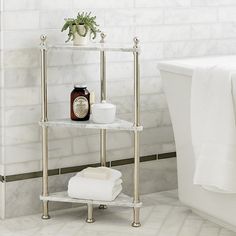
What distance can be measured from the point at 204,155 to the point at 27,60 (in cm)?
106

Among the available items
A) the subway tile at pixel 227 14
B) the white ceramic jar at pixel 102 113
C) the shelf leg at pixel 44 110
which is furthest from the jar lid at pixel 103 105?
the subway tile at pixel 227 14

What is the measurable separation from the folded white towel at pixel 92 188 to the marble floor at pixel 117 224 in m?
0.16

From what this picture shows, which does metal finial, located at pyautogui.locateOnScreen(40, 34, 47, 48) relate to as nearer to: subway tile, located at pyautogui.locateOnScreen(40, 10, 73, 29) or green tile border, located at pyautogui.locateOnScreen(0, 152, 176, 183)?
subway tile, located at pyautogui.locateOnScreen(40, 10, 73, 29)

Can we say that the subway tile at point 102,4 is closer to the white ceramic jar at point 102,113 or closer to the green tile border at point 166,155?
the white ceramic jar at point 102,113

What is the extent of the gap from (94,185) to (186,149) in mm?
516

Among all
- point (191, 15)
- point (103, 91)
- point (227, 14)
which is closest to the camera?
point (103, 91)

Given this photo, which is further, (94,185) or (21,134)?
(21,134)

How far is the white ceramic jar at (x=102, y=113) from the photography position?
3715 mm

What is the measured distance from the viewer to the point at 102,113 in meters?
3.71

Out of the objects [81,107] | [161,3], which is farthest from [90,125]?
[161,3]

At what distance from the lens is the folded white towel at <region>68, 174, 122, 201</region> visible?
12.2 ft

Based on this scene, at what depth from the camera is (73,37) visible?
12.2 feet

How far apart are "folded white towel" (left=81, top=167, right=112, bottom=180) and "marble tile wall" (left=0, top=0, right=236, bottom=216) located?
0.82 feet

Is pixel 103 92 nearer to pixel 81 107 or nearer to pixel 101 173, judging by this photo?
pixel 81 107
